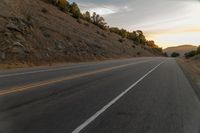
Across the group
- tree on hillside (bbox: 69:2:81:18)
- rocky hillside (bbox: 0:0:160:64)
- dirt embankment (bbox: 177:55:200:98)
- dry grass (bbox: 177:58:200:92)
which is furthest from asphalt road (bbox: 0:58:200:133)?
tree on hillside (bbox: 69:2:81:18)

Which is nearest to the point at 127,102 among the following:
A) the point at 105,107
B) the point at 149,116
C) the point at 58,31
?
the point at 105,107

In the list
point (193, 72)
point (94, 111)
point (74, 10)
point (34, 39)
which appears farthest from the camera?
point (74, 10)

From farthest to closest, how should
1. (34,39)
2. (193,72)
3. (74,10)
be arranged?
(74,10), (34,39), (193,72)

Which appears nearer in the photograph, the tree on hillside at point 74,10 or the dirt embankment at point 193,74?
the dirt embankment at point 193,74

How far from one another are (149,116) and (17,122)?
10.9 ft

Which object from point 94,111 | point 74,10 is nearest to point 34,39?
point 94,111

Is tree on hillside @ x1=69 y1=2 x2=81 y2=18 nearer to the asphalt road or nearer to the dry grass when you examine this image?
the dry grass

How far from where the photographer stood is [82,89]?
43.1ft

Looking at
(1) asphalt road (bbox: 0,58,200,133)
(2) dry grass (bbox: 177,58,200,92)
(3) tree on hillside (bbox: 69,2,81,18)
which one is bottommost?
(2) dry grass (bbox: 177,58,200,92)

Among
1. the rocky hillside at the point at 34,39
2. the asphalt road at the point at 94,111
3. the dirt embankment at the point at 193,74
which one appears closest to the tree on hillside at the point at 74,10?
the rocky hillside at the point at 34,39

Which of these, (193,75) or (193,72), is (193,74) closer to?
(193,75)

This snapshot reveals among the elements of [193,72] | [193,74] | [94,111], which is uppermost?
[94,111]

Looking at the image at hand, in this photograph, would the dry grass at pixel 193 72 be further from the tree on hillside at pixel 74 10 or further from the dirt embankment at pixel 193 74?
the tree on hillside at pixel 74 10

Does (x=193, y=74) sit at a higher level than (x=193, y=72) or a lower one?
higher
